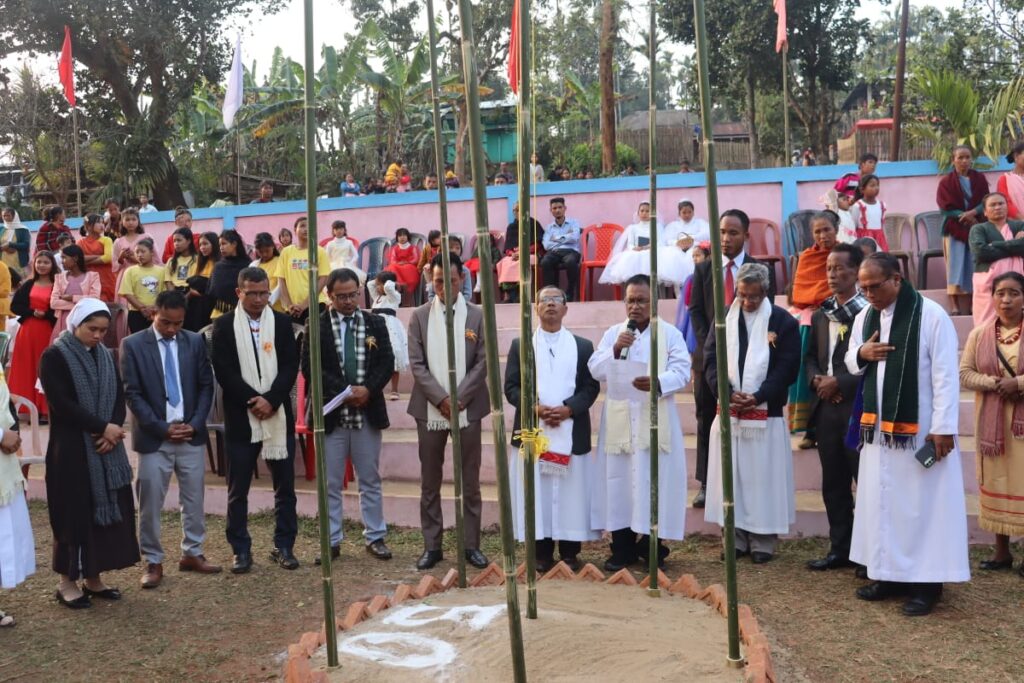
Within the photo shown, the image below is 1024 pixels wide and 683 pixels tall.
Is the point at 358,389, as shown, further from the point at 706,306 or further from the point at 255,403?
the point at 706,306

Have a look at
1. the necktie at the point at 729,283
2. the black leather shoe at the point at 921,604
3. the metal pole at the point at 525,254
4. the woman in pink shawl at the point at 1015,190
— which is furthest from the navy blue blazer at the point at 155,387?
the woman in pink shawl at the point at 1015,190

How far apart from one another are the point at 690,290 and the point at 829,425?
1.77 metres

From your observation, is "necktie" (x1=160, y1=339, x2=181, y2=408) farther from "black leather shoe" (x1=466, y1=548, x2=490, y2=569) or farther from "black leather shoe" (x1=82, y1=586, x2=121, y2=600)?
"black leather shoe" (x1=466, y1=548, x2=490, y2=569)

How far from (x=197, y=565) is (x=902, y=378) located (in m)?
4.30

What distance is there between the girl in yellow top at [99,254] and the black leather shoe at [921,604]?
8329mm

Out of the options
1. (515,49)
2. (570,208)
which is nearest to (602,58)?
(570,208)

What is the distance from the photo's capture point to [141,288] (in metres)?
9.44

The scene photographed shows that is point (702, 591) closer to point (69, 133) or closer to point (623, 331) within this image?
point (623, 331)

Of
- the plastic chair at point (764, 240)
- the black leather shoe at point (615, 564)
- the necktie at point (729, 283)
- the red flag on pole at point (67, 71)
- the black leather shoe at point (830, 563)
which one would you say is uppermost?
the red flag on pole at point (67, 71)

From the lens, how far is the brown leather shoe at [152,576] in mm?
6066

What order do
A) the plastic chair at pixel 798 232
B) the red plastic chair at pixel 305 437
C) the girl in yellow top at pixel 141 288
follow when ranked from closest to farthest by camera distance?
the red plastic chair at pixel 305 437
the girl in yellow top at pixel 141 288
the plastic chair at pixel 798 232

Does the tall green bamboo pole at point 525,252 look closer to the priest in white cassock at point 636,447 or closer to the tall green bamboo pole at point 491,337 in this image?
the tall green bamboo pole at point 491,337

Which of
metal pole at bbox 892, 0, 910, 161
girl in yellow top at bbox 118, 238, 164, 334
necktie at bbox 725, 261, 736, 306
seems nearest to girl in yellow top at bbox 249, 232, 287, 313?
girl in yellow top at bbox 118, 238, 164, 334

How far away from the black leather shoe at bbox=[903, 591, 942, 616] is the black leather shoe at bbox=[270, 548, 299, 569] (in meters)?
3.59
